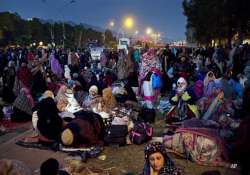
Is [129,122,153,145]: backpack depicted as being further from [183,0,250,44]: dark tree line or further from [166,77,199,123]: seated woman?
[183,0,250,44]: dark tree line

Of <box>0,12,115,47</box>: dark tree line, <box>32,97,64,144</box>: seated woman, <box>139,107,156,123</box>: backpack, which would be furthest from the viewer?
<box>0,12,115,47</box>: dark tree line

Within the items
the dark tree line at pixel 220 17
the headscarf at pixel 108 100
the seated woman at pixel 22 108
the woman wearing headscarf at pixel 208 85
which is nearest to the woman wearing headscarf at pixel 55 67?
the seated woman at pixel 22 108

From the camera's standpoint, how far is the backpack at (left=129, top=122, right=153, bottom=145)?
30.3 feet

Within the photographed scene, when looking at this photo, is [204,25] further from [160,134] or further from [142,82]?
[160,134]

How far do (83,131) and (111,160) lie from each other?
929 millimetres

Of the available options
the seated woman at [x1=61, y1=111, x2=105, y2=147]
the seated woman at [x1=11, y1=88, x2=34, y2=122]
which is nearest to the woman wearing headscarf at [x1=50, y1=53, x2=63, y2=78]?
the seated woman at [x1=11, y1=88, x2=34, y2=122]

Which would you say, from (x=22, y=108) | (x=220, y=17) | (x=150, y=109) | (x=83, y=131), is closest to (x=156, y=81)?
(x=150, y=109)

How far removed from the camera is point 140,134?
931cm

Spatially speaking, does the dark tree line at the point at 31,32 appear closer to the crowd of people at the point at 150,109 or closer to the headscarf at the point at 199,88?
the crowd of people at the point at 150,109

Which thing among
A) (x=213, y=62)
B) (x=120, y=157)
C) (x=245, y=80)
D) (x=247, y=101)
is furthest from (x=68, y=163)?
(x=213, y=62)

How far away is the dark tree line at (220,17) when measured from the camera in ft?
99.7

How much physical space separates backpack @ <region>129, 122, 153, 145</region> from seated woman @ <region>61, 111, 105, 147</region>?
674 millimetres

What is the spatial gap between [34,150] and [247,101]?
17.2 feet

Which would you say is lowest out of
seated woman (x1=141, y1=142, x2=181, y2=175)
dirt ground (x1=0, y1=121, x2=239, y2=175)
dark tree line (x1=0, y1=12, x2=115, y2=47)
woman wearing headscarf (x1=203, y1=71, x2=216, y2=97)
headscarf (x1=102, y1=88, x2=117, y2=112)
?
dirt ground (x1=0, y1=121, x2=239, y2=175)
